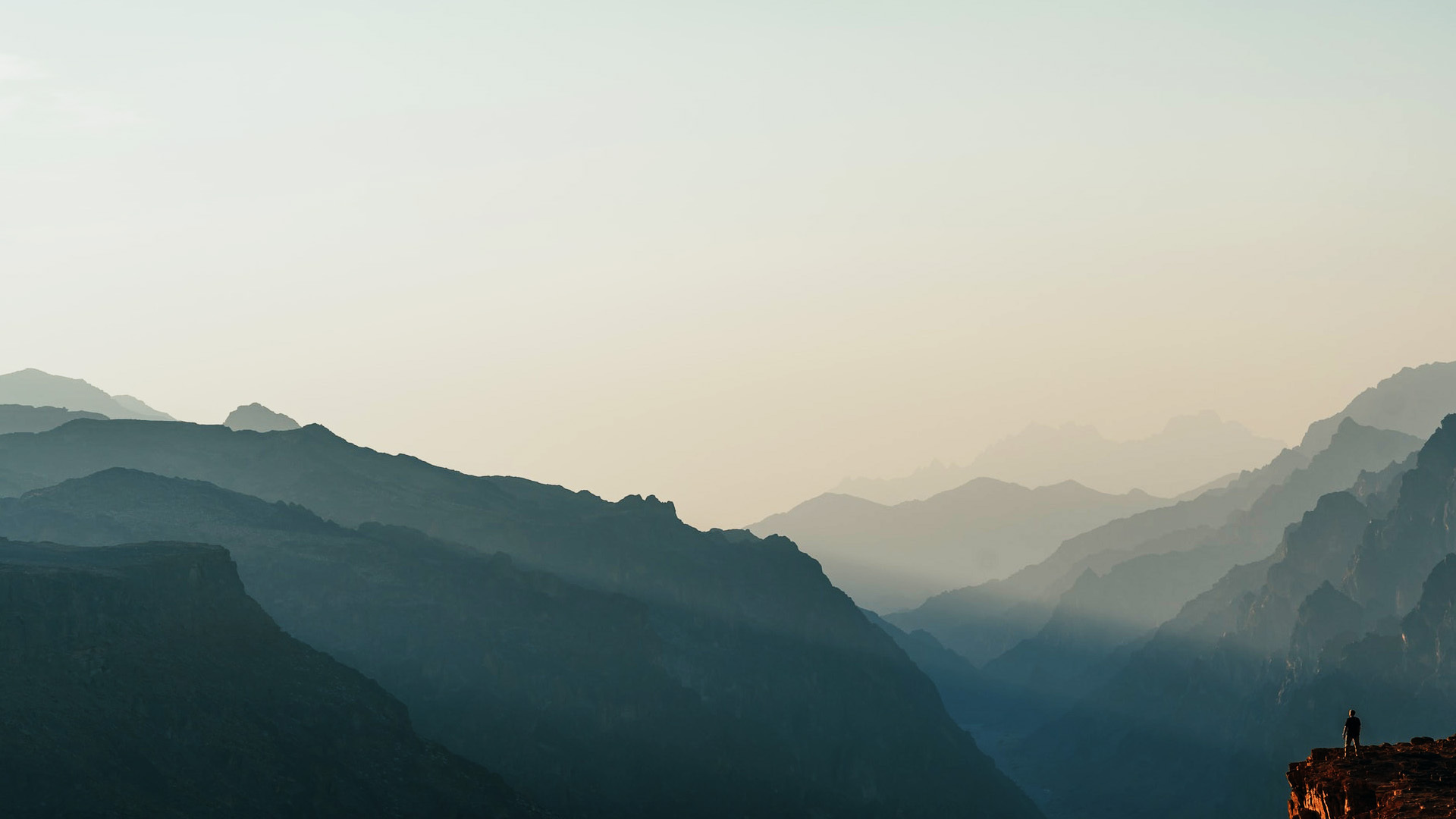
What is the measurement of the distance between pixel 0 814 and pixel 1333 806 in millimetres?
164760

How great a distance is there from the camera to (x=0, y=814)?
186 metres

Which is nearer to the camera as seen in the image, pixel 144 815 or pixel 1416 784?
pixel 1416 784

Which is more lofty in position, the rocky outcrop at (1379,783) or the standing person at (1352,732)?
the standing person at (1352,732)

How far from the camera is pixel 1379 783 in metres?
61.7

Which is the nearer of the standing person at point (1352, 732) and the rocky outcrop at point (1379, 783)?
the rocky outcrop at point (1379, 783)

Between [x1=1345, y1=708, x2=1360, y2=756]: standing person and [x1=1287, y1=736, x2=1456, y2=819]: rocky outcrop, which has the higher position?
[x1=1345, y1=708, x2=1360, y2=756]: standing person

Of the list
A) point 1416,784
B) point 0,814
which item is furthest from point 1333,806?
Result: point 0,814

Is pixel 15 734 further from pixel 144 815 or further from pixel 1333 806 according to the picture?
pixel 1333 806

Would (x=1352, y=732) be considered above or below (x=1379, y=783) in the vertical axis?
above

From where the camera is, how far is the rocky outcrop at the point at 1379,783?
57156 mm

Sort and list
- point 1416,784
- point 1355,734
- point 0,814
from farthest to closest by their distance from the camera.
A: point 0,814
point 1355,734
point 1416,784

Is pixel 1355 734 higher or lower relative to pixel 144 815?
higher

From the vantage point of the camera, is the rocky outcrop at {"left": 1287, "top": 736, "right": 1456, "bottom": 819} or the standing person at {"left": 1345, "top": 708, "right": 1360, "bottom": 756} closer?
the rocky outcrop at {"left": 1287, "top": 736, "right": 1456, "bottom": 819}

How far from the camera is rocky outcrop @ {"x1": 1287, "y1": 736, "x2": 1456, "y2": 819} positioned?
2250 inches
